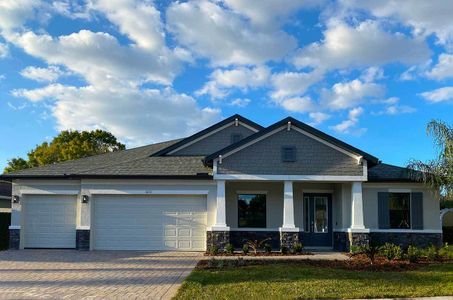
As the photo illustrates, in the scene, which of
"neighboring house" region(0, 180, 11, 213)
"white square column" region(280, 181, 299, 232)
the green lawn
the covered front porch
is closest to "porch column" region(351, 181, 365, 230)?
the covered front porch

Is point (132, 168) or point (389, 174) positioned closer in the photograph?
point (132, 168)

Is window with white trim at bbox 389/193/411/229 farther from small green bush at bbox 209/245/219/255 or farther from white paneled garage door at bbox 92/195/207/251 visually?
white paneled garage door at bbox 92/195/207/251

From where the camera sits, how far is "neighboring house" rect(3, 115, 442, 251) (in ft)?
62.1

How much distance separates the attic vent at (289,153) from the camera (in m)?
19.1

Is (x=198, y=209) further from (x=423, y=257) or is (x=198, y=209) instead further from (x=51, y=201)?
(x=423, y=257)

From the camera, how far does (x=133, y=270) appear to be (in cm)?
1391

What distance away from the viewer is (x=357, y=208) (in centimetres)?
1894

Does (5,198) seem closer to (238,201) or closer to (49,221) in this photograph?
(49,221)

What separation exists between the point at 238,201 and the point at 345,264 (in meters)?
6.58

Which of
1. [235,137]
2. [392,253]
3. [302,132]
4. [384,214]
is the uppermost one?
[235,137]

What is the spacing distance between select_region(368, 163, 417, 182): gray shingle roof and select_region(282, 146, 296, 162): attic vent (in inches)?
135

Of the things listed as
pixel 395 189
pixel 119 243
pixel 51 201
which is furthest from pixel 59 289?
pixel 395 189

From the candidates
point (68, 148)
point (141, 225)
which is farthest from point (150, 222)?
point (68, 148)

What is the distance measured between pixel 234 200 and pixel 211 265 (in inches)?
254
